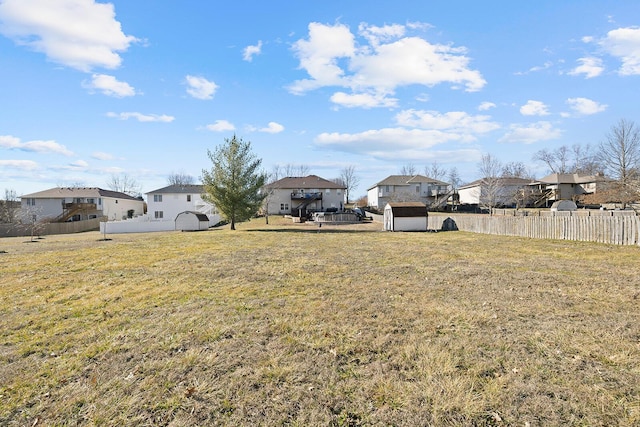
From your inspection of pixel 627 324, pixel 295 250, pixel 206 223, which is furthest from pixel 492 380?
pixel 206 223

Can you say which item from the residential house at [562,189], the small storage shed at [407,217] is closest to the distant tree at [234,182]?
the small storage shed at [407,217]

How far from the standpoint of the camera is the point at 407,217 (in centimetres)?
2977

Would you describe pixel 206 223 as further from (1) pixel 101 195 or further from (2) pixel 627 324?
(2) pixel 627 324

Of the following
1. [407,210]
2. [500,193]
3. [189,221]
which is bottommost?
[189,221]

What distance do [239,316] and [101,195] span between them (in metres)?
58.7

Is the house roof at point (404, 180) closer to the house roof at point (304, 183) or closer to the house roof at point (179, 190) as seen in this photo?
the house roof at point (304, 183)

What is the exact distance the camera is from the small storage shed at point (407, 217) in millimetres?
29766

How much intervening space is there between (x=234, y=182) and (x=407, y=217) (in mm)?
16713

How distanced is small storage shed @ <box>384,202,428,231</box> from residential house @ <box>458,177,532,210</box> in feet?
64.2

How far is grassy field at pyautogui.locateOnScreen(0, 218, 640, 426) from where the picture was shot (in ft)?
11.1

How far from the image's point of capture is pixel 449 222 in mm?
30219

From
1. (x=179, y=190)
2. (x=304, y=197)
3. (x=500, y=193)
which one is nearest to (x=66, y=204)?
(x=179, y=190)

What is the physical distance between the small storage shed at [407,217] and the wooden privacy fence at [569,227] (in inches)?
174

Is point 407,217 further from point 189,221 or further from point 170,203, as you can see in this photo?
point 170,203
